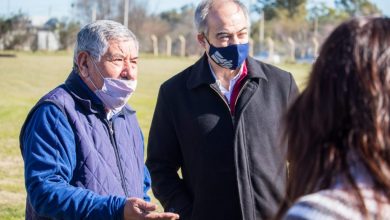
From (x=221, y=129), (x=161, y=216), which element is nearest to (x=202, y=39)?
(x=221, y=129)

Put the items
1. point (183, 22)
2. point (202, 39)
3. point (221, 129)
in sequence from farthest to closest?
point (183, 22) → point (202, 39) → point (221, 129)

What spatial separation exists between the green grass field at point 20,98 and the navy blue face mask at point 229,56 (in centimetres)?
35

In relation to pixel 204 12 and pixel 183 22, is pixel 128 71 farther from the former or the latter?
pixel 183 22

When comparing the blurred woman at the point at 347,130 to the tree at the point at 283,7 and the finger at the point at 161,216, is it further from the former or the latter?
the tree at the point at 283,7

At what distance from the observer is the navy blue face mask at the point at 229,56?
3.62m

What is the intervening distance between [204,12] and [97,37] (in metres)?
0.72

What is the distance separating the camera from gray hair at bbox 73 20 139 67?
3.22m

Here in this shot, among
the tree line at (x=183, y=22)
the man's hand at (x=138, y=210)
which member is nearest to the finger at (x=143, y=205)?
the man's hand at (x=138, y=210)

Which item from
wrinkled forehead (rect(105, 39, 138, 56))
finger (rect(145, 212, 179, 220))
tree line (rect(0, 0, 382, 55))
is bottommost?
tree line (rect(0, 0, 382, 55))

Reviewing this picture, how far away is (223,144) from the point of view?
3.43 metres

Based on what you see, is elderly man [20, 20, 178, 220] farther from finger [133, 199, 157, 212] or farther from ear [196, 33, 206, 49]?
ear [196, 33, 206, 49]

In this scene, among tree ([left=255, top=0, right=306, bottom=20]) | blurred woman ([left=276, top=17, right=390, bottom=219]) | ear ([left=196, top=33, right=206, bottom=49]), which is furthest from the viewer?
tree ([left=255, top=0, right=306, bottom=20])

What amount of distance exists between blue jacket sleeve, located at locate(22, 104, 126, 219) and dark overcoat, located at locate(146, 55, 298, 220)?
2.17ft

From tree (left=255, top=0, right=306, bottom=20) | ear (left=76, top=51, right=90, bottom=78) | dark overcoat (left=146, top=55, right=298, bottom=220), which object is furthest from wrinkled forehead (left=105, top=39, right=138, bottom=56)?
tree (left=255, top=0, right=306, bottom=20)
